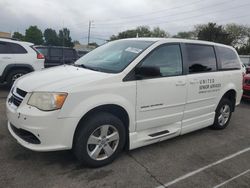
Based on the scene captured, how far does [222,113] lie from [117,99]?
116 inches

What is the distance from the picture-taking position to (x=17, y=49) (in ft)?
25.2

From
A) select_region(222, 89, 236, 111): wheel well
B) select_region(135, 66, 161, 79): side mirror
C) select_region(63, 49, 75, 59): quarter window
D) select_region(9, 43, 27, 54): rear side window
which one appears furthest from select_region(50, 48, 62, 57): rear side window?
select_region(135, 66, 161, 79): side mirror

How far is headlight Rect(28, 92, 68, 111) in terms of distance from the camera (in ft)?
9.18

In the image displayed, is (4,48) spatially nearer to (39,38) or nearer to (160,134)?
(160,134)

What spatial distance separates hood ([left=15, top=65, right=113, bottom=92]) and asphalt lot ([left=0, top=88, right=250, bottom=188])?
3.42 ft

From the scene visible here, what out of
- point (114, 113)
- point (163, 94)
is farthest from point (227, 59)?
point (114, 113)

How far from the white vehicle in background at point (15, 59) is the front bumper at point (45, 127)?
5.17m

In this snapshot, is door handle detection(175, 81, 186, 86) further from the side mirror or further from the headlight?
the headlight

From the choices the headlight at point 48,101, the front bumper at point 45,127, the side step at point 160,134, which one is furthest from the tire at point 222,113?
the headlight at point 48,101

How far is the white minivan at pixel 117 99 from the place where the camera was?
286 cm

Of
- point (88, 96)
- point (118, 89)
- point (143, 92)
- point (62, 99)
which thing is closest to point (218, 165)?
point (143, 92)

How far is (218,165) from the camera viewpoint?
3.55m

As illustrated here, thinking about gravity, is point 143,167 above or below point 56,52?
below

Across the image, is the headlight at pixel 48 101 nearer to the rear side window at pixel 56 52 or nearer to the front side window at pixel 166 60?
the front side window at pixel 166 60
